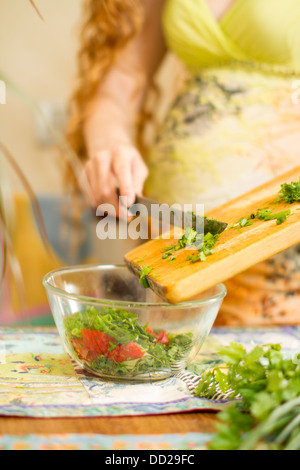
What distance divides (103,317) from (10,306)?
111 cm

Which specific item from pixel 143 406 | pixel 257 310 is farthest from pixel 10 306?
pixel 143 406

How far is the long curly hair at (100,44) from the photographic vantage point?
1151 mm

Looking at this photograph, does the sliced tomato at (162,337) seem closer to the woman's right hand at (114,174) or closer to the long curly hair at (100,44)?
the woman's right hand at (114,174)

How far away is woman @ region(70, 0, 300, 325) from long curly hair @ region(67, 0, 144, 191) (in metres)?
0.07

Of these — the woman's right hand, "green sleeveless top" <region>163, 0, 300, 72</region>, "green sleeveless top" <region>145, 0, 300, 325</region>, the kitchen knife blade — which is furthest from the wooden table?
"green sleeveless top" <region>163, 0, 300, 72</region>

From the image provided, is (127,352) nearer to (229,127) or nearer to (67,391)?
(67,391)

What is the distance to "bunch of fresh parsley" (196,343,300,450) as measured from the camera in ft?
1.32

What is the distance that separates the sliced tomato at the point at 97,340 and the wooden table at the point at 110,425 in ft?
0.29

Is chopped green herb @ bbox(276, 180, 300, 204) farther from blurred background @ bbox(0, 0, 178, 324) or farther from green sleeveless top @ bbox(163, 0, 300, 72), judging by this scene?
blurred background @ bbox(0, 0, 178, 324)

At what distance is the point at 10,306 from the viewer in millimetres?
1557

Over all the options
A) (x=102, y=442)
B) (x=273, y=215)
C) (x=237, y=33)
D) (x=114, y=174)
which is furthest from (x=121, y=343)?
(x=237, y=33)

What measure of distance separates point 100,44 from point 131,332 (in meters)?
0.89

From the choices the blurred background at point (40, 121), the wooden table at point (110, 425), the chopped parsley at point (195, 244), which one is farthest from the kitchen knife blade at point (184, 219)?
the blurred background at point (40, 121)
